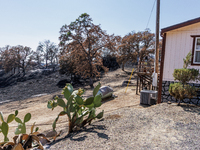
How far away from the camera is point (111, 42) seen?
757 inches

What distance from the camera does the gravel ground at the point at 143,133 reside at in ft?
13.0

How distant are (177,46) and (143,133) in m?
5.28

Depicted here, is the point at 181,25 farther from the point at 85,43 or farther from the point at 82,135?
the point at 85,43

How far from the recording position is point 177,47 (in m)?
7.70

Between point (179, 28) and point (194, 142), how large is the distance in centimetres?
563

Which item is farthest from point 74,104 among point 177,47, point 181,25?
point 181,25

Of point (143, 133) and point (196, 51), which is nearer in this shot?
point (143, 133)

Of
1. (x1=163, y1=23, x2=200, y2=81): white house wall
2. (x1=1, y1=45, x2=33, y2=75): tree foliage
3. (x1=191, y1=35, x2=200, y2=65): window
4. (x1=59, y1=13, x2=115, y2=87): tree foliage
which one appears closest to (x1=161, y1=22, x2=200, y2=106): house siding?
(x1=163, y1=23, x2=200, y2=81): white house wall

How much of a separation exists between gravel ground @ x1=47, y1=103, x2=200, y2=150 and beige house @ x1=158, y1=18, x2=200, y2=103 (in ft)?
6.66

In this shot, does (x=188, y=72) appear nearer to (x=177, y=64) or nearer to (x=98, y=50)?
(x=177, y=64)

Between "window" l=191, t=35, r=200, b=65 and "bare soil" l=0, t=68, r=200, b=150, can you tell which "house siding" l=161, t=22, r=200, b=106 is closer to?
"window" l=191, t=35, r=200, b=65

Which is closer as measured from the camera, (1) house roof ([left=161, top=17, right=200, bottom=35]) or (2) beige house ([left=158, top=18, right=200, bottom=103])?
(1) house roof ([left=161, top=17, right=200, bottom=35])

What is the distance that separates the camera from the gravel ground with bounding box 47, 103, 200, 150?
3959 mm

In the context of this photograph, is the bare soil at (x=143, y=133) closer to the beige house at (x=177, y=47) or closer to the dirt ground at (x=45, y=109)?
the beige house at (x=177, y=47)
